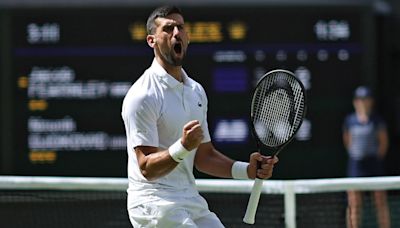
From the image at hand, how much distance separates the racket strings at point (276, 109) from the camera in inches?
193

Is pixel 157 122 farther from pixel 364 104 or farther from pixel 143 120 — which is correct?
pixel 364 104

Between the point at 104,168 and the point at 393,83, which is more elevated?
the point at 393,83

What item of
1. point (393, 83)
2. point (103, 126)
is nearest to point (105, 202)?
point (103, 126)

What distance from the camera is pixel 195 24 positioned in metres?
10.8

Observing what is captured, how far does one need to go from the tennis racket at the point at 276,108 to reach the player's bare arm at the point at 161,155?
22.5 inches

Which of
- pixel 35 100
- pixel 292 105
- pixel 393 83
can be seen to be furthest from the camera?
pixel 393 83

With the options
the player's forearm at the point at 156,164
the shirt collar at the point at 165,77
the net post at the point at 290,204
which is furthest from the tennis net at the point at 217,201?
the player's forearm at the point at 156,164

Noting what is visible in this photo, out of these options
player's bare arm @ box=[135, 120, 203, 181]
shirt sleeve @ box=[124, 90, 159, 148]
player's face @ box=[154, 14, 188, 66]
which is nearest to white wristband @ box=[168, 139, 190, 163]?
player's bare arm @ box=[135, 120, 203, 181]

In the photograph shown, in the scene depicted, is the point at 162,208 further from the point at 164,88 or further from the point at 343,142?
the point at 343,142

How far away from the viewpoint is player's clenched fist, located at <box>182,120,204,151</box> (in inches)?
170

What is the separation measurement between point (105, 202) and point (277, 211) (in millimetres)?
1164

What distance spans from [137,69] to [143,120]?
623cm

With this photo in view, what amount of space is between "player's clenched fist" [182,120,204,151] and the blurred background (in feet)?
20.9

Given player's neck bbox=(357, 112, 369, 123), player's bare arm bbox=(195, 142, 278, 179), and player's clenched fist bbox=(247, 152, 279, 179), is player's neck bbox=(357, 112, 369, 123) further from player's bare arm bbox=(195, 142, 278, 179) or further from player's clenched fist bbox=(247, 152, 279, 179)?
player's clenched fist bbox=(247, 152, 279, 179)
